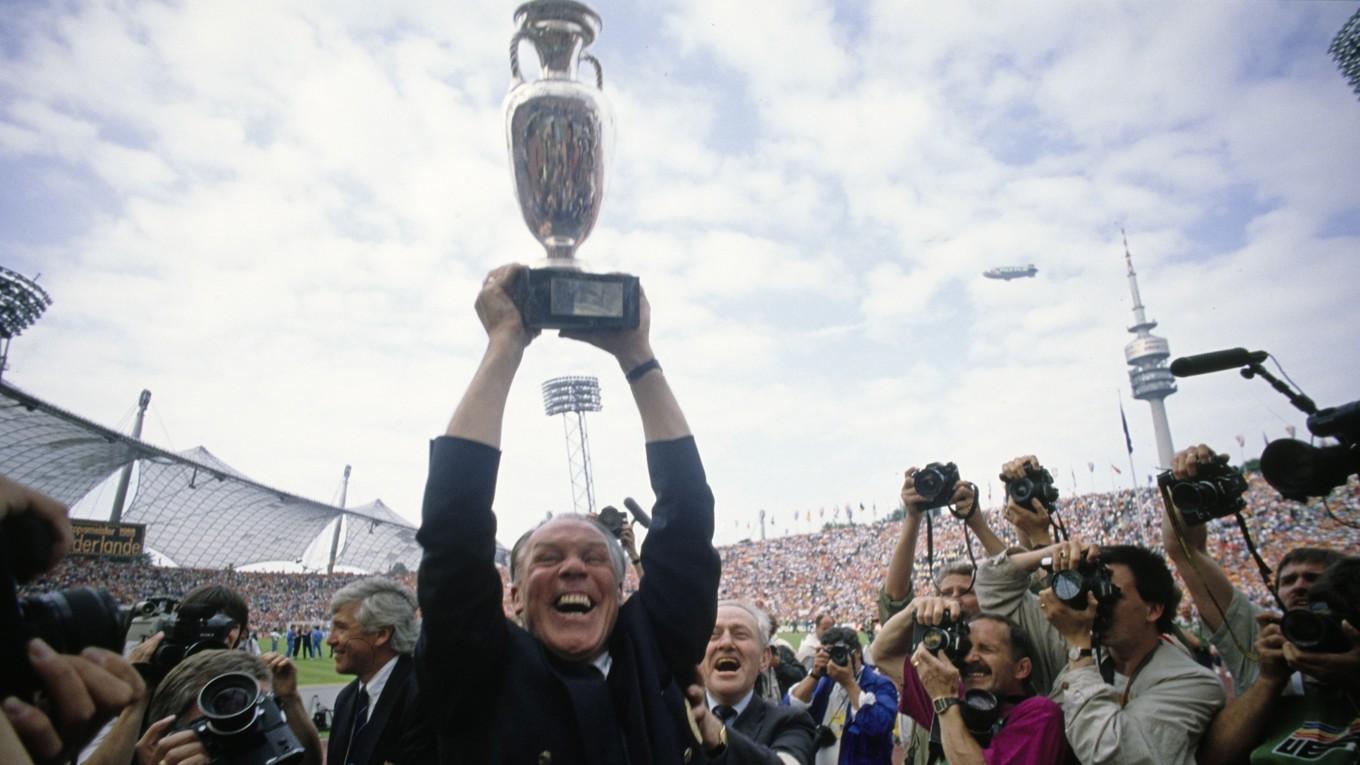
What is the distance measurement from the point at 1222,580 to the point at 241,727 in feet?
12.8

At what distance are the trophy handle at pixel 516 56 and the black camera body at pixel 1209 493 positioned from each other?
310cm

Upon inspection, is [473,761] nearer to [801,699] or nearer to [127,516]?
[801,699]

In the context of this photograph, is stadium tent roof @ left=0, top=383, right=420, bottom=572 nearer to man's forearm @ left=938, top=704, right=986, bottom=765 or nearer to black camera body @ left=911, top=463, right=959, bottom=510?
black camera body @ left=911, top=463, right=959, bottom=510

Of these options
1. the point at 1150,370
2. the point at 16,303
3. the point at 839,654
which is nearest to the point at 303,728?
the point at 839,654

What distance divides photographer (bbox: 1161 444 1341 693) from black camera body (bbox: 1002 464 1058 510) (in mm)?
492

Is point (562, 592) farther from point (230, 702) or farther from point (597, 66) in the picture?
point (597, 66)

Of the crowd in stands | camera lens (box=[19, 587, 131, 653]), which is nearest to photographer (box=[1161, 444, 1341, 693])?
A: camera lens (box=[19, 587, 131, 653])

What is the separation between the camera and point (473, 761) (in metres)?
1.67

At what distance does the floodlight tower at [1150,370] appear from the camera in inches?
3356

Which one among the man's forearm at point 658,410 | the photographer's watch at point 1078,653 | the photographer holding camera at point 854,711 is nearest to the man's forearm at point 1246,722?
the photographer's watch at point 1078,653

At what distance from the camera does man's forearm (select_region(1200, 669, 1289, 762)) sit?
262 cm

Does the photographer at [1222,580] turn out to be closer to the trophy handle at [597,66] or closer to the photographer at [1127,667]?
the photographer at [1127,667]

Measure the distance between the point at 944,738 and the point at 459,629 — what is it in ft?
6.21

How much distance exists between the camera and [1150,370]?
86.9 metres
